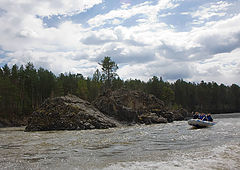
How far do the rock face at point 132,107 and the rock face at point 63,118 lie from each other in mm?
8403

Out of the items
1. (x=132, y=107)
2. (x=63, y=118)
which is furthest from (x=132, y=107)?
(x=63, y=118)

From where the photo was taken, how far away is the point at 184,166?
7941 mm

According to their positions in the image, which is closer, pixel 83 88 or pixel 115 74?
pixel 115 74

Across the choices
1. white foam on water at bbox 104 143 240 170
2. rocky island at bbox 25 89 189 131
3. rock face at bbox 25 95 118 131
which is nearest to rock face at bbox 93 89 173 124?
rocky island at bbox 25 89 189 131

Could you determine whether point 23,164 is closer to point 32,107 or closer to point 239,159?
point 239,159

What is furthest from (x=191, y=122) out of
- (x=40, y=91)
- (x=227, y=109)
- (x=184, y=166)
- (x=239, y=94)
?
(x=239, y=94)

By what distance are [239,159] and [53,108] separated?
29.2m

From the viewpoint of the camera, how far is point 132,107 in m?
56.9

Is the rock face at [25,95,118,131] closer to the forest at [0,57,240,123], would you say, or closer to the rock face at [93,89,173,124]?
the rock face at [93,89,173,124]

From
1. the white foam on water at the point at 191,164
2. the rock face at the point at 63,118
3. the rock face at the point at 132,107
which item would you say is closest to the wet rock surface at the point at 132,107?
the rock face at the point at 132,107

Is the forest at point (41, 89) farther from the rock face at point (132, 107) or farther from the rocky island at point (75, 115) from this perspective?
the rocky island at point (75, 115)

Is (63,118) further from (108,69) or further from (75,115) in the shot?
(108,69)

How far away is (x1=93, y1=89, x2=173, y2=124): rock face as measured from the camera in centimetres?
4328

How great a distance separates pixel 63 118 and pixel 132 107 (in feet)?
89.8
